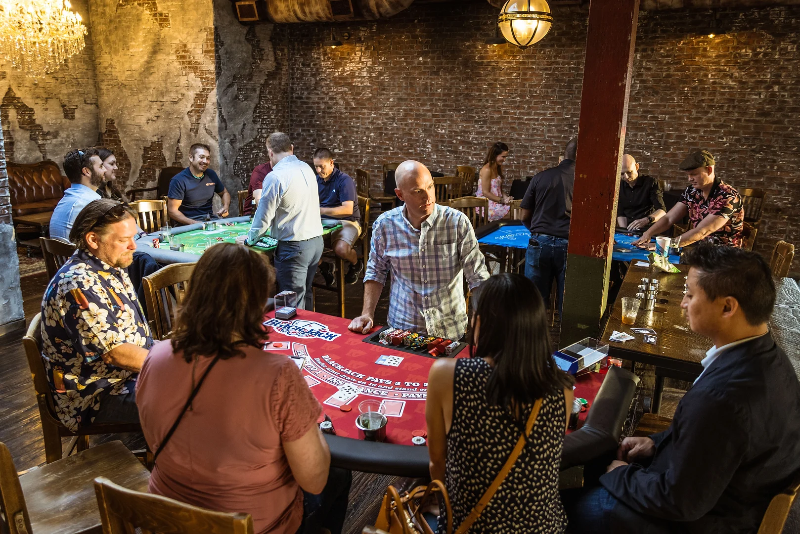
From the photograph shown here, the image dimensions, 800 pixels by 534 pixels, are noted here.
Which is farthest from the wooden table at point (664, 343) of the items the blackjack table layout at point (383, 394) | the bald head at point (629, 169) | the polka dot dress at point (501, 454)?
the bald head at point (629, 169)

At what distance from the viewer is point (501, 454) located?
160cm

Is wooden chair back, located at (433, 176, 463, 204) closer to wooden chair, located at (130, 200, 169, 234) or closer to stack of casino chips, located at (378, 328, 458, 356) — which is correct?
wooden chair, located at (130, 200, 169, 234)

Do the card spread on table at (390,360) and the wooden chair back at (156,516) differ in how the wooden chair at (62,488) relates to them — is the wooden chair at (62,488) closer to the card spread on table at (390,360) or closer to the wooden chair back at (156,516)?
the wooden chair back at (156,516)

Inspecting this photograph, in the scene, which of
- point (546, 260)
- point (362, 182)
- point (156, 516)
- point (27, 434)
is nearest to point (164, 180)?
point (362, 182)

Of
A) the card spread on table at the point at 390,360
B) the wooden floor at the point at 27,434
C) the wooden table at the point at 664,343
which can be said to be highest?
the card spread on table at the point at 390,360

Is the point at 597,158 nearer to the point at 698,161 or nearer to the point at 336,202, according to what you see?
the point at 698,161

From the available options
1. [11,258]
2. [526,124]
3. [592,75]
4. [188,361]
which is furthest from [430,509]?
[526,124]

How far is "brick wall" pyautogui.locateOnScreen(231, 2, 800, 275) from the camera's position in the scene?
7188 millimetres

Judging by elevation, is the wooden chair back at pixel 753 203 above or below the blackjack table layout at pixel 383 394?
above

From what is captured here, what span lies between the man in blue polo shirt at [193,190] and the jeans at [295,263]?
1.62 m

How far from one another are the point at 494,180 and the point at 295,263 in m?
3.71

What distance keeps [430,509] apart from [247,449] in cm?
65

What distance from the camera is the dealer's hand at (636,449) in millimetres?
2088

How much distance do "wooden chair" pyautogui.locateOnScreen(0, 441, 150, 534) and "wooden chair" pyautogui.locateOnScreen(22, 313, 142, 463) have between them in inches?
8.2
